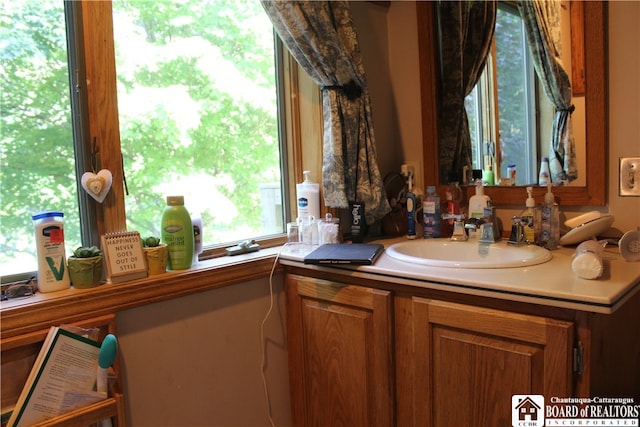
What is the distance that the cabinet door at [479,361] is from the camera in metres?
1.12

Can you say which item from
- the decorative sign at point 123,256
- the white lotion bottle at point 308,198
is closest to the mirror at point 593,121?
the white lotion bottle at point 308,198

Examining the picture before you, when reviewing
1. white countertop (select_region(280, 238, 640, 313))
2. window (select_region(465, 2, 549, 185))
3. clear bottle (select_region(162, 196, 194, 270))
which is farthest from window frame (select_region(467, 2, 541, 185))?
clear bottle (select_region(162, 196, 194, 270))

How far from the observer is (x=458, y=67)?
6.20ft

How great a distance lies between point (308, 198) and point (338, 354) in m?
0.58

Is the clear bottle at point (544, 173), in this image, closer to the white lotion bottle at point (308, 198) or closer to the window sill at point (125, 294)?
the white lotion bottle at point (308, 198)

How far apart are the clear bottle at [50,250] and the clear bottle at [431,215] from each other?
1.23 meters

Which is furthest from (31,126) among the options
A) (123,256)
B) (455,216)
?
(455,216)

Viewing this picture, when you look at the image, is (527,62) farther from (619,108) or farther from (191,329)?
(191,329)

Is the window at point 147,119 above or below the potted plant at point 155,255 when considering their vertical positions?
above

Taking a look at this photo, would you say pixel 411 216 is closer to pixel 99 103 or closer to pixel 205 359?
pixel 205 359

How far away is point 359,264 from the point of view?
57.5 inches

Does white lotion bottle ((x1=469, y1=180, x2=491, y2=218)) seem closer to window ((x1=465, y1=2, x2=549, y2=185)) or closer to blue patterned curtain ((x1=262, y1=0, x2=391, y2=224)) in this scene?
window ((x1=465, y1=2, x2=549, y2=185))

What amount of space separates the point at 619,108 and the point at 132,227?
158 cm

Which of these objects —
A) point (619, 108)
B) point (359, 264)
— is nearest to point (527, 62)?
point (619, 108)
